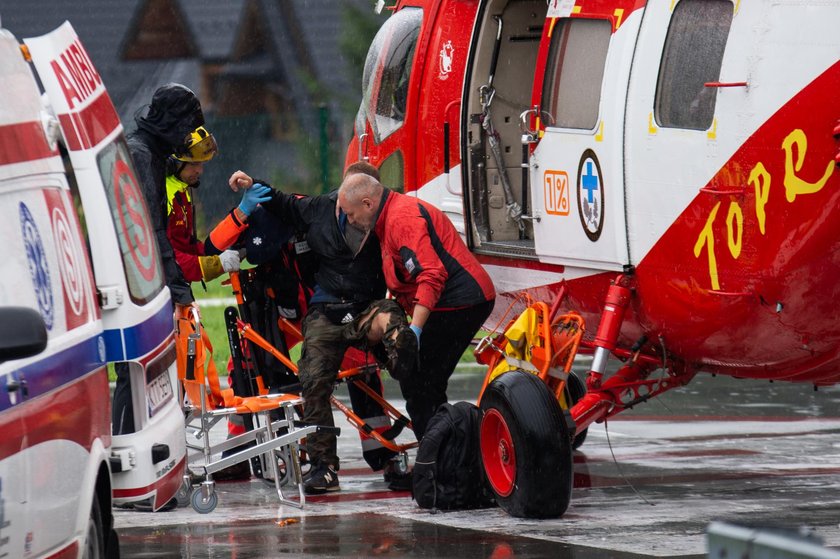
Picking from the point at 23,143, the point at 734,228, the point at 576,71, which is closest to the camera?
the point at 23,143

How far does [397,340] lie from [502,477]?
900 millimetres

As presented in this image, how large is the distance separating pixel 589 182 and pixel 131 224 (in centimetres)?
281

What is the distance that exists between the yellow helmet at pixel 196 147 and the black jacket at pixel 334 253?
47 cm

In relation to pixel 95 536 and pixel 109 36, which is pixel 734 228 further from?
pixel 109 36

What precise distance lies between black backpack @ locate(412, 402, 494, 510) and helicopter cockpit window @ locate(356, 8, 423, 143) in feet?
8.99

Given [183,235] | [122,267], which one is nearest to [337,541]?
[122,267]

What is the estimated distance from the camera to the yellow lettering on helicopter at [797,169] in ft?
23.2

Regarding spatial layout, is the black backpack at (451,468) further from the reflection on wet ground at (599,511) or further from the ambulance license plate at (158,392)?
the ambulance license plate at (158,392)

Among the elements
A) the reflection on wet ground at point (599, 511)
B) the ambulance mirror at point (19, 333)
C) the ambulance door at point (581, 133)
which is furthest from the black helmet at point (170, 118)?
the ambulance mirror at point (19, 333)

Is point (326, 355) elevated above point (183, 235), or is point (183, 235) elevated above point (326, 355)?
point (183, 235)

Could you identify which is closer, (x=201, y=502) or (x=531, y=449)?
(x=531, y=449)

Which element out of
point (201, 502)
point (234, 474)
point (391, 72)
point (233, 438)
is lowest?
point (234, 474)

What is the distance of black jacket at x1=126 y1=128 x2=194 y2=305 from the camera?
8.66 meters

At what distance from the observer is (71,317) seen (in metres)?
5.49
